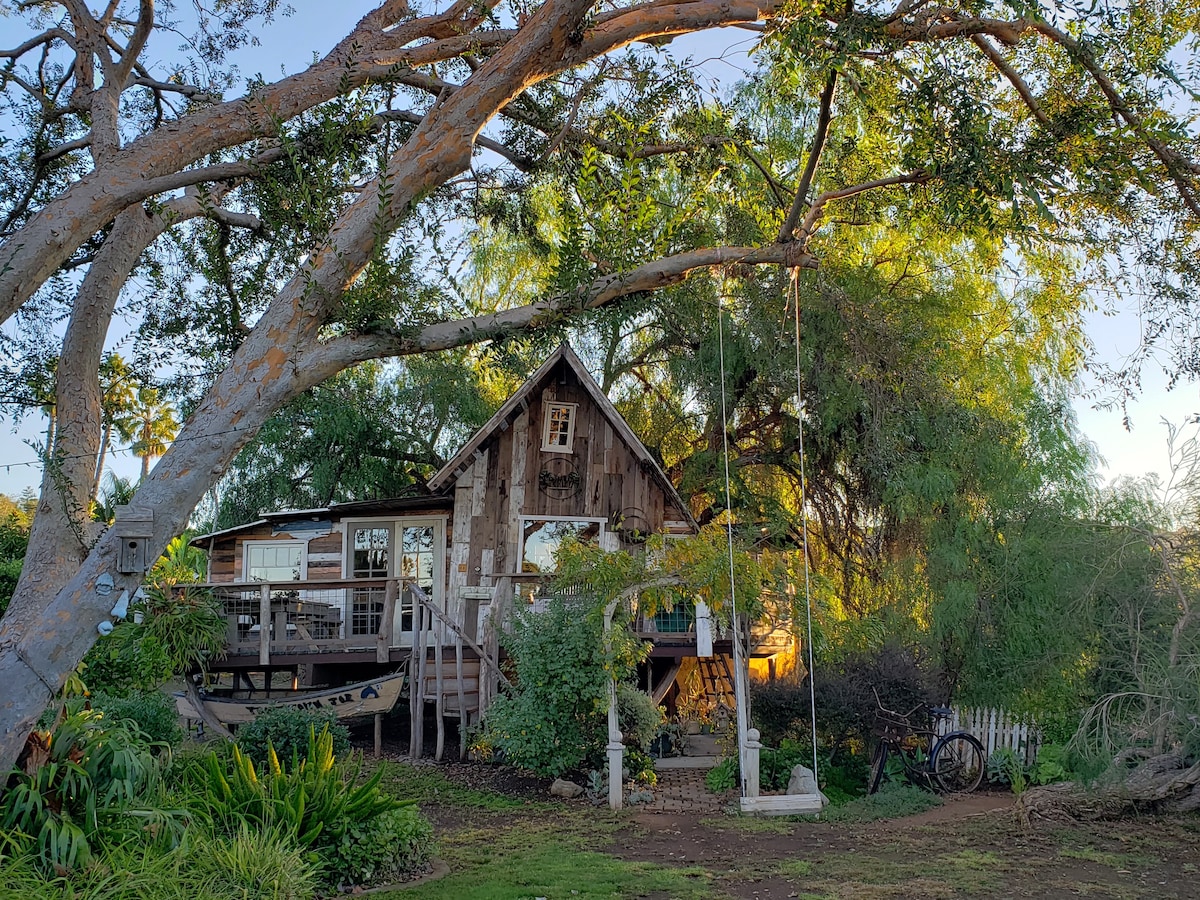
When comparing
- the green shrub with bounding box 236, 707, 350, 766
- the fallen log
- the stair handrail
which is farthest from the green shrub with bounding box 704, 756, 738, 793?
the green shrub with bounding box 236, 707, 350, 766

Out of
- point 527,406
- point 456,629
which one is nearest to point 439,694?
point 456,629

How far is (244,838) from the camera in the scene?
7273 millimetres

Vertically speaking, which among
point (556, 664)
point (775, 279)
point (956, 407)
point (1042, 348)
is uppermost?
point (775, 279)

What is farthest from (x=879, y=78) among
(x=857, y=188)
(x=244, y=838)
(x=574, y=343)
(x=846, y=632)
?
(x=574, y=343)

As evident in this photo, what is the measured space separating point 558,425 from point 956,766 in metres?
8.64

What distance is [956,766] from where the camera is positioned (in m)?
13.5

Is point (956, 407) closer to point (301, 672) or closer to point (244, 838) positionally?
point (301, 672)

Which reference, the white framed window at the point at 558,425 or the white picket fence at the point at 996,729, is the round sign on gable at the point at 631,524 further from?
the white picket fence at the point at 996,729

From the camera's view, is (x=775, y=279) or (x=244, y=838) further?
(x=775, y=279)

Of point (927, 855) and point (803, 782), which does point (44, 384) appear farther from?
point (927, 855)

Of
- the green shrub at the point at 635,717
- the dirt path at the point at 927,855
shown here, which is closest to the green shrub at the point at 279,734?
the green shrub at the point at 635,717

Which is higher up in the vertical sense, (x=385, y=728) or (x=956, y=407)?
(x=956, y=407)

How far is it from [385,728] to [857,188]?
1321 cm

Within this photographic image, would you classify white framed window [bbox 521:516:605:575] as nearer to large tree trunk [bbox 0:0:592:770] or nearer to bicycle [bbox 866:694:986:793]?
bicycle [bbox 866:694:986:793]
